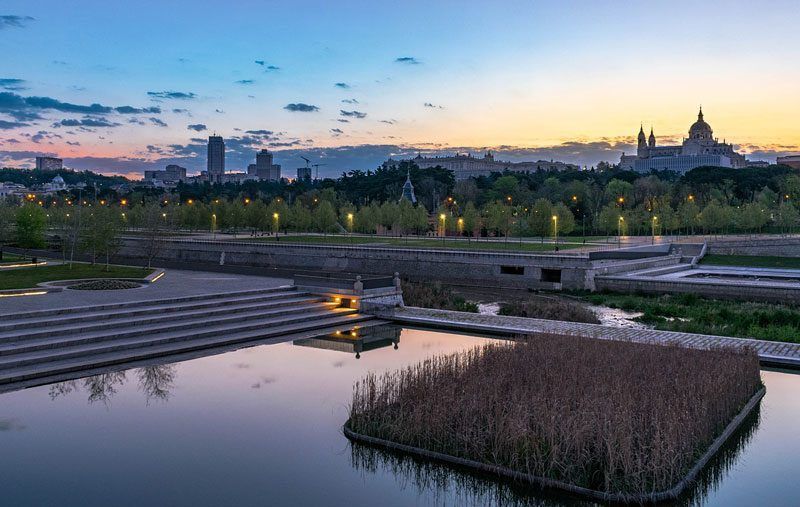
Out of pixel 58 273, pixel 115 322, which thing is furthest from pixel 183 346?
pixel 58 273

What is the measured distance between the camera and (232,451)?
34.9 feet

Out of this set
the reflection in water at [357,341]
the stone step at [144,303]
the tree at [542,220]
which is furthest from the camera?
the tree at [542,220]

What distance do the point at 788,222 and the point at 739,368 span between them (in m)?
59.1

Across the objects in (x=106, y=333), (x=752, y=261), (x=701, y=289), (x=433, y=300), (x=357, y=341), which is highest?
(x=752, y=261)

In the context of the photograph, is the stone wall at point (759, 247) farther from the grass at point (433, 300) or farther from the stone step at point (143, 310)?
the stone step at point (143, 310)

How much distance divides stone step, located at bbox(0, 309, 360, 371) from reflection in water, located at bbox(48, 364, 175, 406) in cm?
133

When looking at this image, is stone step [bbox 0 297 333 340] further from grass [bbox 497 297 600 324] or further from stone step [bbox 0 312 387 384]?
grass [bbox 497 297 600 324]

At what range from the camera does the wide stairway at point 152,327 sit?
50.5 feet

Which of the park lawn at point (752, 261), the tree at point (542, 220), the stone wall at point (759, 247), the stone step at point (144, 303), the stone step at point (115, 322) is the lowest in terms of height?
the stone step at point (115, 322)

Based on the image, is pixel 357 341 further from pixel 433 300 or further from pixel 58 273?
pixel 58 273

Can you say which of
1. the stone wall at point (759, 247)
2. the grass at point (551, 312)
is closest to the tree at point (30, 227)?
the grass at point (551, 312)

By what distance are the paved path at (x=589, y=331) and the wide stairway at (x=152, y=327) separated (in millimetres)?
1989

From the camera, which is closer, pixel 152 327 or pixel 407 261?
pixel 152 327

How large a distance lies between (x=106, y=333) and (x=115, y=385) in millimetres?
3430
